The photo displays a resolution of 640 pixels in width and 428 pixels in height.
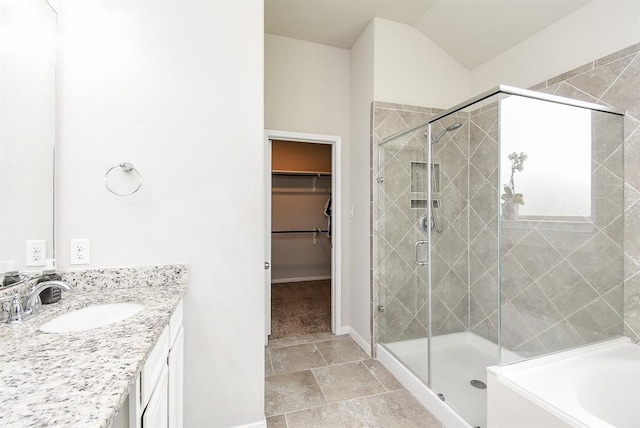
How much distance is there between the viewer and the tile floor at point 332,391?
5.94 ft

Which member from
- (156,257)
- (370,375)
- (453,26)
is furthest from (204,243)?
(453,26)

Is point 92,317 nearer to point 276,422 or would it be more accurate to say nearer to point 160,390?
point 160,390

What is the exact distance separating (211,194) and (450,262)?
201cm

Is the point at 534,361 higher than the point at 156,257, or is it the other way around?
the point at 156,257

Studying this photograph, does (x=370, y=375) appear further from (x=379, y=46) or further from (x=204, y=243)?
(x=379, y=46)

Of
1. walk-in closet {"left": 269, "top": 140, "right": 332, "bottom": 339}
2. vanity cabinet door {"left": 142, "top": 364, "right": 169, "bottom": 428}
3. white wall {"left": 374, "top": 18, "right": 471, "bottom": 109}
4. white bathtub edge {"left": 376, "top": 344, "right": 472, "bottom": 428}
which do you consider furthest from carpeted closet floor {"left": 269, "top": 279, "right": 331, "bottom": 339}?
white wall {"left": 374, "top": 18, "right": 471, "bottom": 109}

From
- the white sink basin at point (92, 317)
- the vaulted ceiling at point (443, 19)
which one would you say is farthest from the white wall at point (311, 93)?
the white sink basin at point (92, 317)

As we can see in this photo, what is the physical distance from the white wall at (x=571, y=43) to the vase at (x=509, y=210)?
1.18 metres

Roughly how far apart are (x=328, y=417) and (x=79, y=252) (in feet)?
5.78

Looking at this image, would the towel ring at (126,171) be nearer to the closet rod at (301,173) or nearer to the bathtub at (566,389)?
the bathtub at (566,389)

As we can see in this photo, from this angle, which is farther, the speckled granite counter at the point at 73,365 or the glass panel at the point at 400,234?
the glass panel at the point at 400,234

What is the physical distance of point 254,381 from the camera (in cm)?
169

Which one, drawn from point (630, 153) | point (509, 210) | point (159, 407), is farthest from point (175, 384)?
point (630, 153)

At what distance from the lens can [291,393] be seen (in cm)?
207
